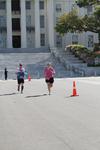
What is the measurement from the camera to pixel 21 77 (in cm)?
2952

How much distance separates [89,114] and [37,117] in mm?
1543

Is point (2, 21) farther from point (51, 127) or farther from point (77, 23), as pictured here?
point (51, 127)

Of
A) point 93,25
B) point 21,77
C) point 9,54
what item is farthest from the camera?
point 9,54

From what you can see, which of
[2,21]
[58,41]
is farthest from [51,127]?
[58,41]

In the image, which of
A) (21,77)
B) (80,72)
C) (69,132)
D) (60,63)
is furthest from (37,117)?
(60,63)

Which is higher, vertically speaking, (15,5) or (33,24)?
(15,5)

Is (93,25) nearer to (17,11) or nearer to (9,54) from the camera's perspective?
(9,54)

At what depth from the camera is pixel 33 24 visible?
313 ft

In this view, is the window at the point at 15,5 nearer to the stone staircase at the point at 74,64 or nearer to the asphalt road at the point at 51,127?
the stone staircase at the point at 74,64

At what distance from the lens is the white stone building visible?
9244 cm

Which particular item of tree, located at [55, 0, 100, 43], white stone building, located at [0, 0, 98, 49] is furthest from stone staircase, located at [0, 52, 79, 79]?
white stone building, located at [0, 0, 98, 49]

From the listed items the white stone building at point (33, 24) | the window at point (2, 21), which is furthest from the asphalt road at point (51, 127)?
the window at point (2, 21)

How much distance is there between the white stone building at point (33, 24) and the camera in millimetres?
92438

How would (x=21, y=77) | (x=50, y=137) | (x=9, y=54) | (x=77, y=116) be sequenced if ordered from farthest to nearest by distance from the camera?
(x=9, y=54)
(x=21, y=77)
(x=77, y=116)
(x=50, y=137)
